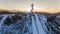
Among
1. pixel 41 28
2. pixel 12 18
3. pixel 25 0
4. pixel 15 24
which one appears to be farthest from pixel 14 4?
pixel 41 28

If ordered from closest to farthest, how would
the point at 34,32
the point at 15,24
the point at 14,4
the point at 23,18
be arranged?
1. the point at 34,32
2. the point at 15,24
3. the point at 23,18
4. the point at 14,4

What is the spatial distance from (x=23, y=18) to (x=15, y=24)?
16 centimetres

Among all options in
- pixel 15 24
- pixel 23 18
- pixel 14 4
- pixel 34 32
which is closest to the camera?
pixel 34 32

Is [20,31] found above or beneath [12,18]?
beneath

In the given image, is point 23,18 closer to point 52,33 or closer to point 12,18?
point 12,18

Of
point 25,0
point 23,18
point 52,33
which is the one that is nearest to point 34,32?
point 52,33

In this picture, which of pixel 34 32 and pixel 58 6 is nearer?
pixel 34 32

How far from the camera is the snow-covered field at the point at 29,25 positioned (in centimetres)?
112

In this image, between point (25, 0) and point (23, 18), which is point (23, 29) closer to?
point (23, 18)

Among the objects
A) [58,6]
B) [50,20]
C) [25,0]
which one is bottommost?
[50,20]

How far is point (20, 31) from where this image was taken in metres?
1.13

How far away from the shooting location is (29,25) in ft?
3.90

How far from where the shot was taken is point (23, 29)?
3.78ft

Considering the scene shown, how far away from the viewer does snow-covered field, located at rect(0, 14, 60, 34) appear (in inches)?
44.2
